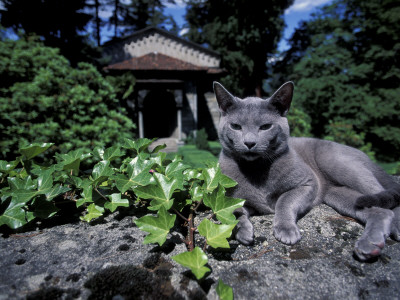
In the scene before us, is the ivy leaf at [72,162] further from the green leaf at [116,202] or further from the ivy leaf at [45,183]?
the green leaf at [116,202]

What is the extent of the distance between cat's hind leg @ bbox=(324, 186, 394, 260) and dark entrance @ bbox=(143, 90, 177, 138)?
12488mm

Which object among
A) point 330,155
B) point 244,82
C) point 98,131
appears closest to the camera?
point 330,155

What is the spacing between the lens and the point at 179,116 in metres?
12.3

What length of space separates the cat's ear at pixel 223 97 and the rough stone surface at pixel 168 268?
900mm

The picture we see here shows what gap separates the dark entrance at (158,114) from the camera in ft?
46.2

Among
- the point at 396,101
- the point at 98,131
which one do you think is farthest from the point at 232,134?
the point at 396,101

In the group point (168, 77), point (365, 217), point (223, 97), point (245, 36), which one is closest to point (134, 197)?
point (223, 97)

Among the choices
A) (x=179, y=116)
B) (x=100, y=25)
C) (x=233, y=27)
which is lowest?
(x=179, y=116)

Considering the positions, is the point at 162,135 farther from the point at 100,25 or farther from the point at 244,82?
the point at 100,25

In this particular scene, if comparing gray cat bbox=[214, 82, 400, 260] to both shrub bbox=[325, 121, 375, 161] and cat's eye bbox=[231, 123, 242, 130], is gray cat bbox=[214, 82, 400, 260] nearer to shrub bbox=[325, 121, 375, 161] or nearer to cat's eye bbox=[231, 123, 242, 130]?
cat's eye bbox=[231, 123, 242, 130]

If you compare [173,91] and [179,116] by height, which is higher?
[173,91]

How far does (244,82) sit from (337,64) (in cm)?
492

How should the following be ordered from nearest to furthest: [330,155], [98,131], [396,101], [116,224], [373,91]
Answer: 1. [116,224]
2. [330,155]
3. [98,131]
4. [396,101]
5. [373,91]

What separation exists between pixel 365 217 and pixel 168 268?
114 centimetres
